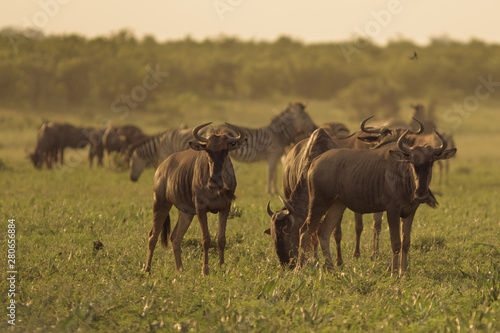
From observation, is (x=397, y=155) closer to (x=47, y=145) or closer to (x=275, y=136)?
(x=275, y=136)

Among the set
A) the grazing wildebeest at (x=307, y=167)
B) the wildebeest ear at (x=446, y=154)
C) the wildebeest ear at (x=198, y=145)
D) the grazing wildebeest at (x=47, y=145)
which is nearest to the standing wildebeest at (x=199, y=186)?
the wildebeest ear at (x=198, y=145)

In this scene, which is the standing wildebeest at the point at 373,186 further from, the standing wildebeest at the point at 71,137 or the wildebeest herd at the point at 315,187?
the standing wildebeest at the point at 71,137

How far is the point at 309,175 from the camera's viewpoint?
27.0 ft

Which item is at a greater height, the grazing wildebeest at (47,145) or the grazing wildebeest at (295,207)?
the grazing wildebeest at (47,145)

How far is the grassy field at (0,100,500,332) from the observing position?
612 cm

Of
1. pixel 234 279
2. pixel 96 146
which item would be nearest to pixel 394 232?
pixel 234 279

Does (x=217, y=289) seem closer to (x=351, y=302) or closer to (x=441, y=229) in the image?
(x=351, y=302)

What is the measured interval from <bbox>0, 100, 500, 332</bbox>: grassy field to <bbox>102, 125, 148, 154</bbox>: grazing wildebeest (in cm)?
840

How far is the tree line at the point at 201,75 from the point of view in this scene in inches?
2092

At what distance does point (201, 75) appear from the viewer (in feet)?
228

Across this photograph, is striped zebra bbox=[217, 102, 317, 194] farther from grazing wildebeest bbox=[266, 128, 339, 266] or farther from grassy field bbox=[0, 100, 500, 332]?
grazing wildebeest bbox=[266, 128, 339, 266]

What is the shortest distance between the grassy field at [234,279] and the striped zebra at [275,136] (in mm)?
2901

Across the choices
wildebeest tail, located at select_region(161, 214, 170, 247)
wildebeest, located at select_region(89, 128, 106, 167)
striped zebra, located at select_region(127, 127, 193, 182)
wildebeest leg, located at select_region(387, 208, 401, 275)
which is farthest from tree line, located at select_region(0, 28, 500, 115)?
wildebeest leg, located at select_region(387, 208, 401, 275)

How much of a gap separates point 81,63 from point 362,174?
5363 centimetres
